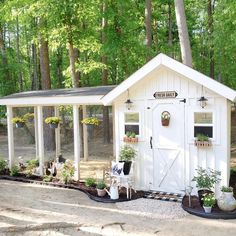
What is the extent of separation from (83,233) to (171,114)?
353cm

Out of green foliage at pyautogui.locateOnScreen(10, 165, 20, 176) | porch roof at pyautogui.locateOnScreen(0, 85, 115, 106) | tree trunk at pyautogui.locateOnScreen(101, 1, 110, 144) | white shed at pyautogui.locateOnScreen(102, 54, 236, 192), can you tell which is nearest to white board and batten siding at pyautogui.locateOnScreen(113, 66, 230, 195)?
white shed at pyautogui.locateOnScreen(102, 54, 236, 192)

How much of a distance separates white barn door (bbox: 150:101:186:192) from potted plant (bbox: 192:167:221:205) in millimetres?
545

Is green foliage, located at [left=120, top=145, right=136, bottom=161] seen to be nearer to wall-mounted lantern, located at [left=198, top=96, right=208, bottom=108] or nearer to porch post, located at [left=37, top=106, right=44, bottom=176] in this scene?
wall-mounted lantern, located at [left=198, top=96, right=208, bottom=108]

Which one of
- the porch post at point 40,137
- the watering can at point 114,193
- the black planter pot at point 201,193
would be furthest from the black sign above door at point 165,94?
the porch post at point 40,137

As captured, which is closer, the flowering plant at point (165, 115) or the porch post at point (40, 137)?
the flowering plant at point (165, 115)

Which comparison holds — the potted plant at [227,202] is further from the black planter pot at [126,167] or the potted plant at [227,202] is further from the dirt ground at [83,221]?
the black planter pot at [126,167]

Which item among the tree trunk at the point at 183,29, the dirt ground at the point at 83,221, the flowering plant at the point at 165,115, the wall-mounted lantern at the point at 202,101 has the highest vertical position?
the tree trunk at the point at 183,29

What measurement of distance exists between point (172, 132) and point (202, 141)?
0.82 m

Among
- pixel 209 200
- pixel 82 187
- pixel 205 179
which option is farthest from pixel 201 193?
pixel 82 187

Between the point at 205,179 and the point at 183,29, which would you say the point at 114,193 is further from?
the point at 183,29

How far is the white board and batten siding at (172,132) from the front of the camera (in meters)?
7.28

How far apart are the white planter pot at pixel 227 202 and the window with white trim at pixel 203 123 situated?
1432 millimetres

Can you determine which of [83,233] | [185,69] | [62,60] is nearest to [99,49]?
[185,69]

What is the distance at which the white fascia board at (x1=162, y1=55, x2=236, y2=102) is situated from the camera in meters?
6.85
